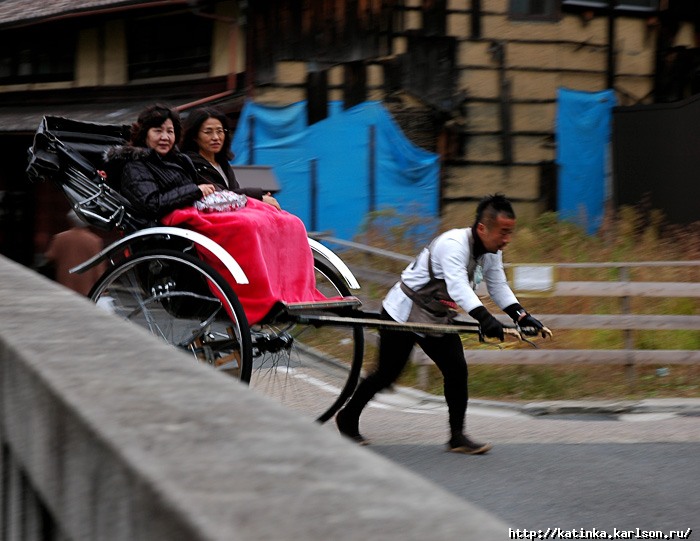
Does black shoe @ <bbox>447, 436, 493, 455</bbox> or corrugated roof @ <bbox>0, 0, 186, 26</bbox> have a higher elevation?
corrugated roof @ <bbox>0, 0, 186, 26</bbox>

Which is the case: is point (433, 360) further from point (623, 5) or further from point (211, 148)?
point (623, 5)

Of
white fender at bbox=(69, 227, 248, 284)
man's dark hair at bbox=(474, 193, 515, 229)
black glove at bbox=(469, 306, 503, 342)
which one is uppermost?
man's dark hair at bbox=(474, 193, 515, 229)

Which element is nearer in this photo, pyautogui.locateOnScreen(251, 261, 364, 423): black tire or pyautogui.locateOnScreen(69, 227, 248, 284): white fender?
pyautogui.locateOnScreen(69, 227, 248, 284): white fender

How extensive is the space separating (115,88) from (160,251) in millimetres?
15922

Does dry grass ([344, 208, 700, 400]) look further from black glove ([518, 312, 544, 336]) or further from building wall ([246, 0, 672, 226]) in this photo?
black glove ([518, 312, 544, 336])

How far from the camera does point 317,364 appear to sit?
6438 millimetres

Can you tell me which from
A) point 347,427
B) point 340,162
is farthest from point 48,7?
point 347,427

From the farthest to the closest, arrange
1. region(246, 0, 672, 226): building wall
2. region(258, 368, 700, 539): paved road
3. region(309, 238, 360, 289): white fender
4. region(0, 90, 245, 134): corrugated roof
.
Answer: region(0, 90, 245, 134): corrugated roof < region(246, 0, 672, 226): building wall < region(309, 238, 360, 289): white fender < region(258, 368, 700, 539): paved road

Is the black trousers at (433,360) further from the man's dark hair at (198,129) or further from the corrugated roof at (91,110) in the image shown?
the corrugated roof at (91,110)

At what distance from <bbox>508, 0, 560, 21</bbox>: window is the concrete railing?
17.2 metres

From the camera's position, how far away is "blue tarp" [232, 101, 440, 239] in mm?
18000

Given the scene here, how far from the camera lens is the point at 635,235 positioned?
16.6 metres

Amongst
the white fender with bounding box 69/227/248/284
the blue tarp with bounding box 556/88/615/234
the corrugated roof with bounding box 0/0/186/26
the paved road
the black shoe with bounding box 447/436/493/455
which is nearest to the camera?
the paved road

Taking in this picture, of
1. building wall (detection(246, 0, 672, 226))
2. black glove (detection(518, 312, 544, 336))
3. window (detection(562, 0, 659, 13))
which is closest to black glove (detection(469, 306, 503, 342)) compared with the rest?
black glove (detection(518, 312, 544, 336))
